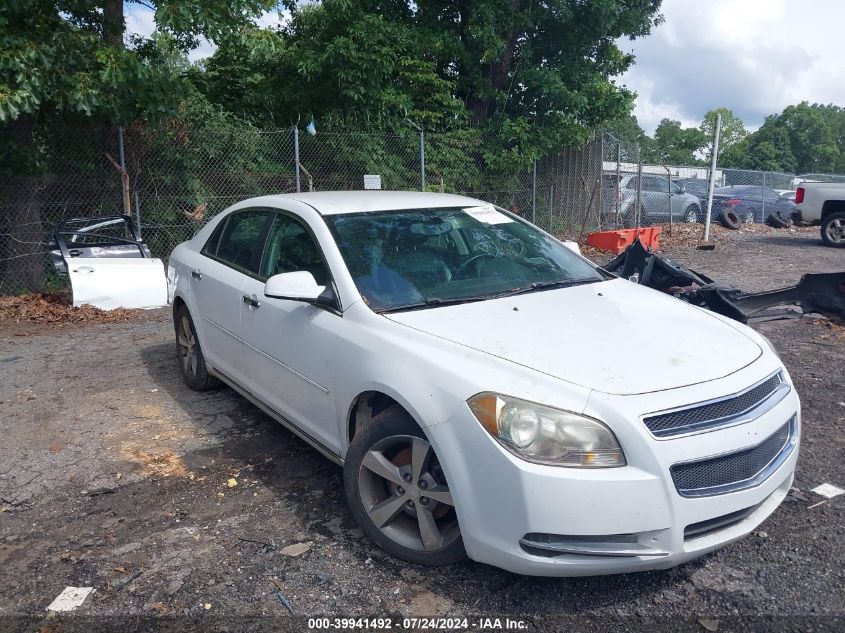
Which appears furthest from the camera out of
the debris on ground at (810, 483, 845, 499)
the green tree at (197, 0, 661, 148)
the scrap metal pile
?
the green tree at (197, 0, 661, 148)

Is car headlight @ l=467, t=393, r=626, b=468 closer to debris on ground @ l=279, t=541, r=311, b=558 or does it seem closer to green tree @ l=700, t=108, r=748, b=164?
debris on ground @ l=279, t=541, r=311, b=558

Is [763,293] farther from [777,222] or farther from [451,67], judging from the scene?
[777,222]

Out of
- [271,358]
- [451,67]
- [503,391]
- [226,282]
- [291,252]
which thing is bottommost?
[271,358]

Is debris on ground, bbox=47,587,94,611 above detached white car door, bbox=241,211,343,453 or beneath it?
beneath

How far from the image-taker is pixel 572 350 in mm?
3068

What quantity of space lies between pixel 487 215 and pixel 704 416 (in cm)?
228

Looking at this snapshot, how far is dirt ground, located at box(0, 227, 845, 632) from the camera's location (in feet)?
9.47

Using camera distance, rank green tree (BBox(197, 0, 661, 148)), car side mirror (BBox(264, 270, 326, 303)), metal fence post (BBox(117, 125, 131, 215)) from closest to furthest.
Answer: car side mirror (BBox(264, 270, 326, 303)) < metal fence post (BBox(117, 125, 131, 215)) < green tree (BBox(197, 0, 661, 148))

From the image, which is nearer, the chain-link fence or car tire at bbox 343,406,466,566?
car tire at bbox 343,406,466,566

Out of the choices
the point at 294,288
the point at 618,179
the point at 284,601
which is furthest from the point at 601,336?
the point at 618,179

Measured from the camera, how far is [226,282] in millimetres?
4836

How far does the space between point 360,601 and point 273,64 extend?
1341cm

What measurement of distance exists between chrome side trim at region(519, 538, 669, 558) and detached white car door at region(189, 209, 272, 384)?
102 inches

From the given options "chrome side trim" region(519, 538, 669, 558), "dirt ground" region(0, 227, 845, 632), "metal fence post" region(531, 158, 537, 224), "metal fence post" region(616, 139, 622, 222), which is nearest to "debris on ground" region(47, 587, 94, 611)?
"dirt ground" region(0, 227, 845, 632)
